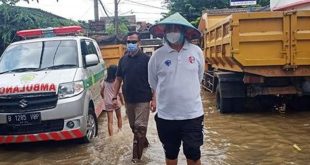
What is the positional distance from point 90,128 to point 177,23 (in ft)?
12.4

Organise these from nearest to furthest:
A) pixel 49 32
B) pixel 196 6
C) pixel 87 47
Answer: pixel 87 47 → pixel 49 32 → pixel 196 6

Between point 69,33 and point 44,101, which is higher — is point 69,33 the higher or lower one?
the higher one

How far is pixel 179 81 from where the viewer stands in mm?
4262

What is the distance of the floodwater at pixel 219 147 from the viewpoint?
629cm

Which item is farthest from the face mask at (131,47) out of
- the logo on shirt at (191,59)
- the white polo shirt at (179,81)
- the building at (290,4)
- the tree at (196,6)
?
the tree at (196,6)

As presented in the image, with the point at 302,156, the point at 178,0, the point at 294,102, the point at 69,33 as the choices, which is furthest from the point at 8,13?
the point at 178,0

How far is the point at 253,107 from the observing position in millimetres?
10711

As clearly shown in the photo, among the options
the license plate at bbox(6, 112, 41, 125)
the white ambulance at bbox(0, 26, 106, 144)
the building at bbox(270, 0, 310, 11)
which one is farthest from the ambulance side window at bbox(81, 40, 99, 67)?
the building at bbox(270, 0, 310, 11)

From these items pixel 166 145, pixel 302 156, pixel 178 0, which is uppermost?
pixel 178 0

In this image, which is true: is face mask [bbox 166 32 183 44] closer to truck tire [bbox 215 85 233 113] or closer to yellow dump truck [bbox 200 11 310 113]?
yellow dump truck [bbox 200 11 310 113]

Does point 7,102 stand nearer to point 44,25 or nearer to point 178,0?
point 44,25

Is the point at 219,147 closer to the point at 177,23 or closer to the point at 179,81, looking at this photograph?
the point at 179,81

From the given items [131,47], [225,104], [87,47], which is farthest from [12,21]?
[131,47]

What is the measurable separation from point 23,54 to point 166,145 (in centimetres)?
432
